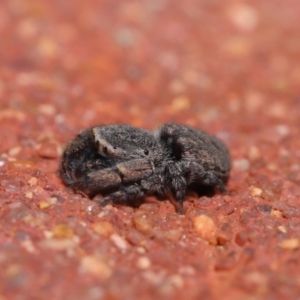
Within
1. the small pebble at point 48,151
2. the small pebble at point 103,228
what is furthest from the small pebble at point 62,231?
the small pebble at point 48,151

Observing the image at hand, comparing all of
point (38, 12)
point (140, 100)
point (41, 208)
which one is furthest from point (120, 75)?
point (41, 208)

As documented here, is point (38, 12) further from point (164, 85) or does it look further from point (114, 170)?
point (114, 170)

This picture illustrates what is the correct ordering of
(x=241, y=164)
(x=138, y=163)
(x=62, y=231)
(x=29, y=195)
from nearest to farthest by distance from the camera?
(x=62, y=231)
(x=29, y=195)
(x=138, y=163)
(x=241, y=164)

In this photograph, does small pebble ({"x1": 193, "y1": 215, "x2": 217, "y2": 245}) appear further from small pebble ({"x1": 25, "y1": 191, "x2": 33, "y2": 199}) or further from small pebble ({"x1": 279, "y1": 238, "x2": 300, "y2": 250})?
small pebble ({"x1": 25, "y1": 191, "x2": 33, "y2": 199})

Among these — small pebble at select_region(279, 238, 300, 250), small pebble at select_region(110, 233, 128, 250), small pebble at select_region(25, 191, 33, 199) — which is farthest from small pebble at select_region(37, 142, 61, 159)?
small pebble at select_region(279, 238, 300, 250)

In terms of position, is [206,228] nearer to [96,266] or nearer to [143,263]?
[143,263]

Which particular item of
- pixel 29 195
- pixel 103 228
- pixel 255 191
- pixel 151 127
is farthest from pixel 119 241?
pixel 151 127
